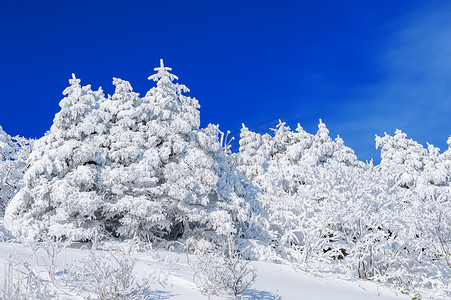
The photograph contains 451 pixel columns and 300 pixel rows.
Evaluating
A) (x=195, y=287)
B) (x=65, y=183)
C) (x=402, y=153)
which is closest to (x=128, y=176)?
(x=65, y=183)

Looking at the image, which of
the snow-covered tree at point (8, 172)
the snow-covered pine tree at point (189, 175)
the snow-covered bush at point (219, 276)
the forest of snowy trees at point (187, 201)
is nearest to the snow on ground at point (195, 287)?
the snow-covered bush at point (219, 276)

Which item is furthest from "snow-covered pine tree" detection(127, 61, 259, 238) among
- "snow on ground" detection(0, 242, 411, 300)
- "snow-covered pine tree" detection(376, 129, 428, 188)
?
"snow-covered pine tree" detection(376, 129, 428, 188)

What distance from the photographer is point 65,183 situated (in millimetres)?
13867

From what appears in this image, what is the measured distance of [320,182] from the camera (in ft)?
49.6

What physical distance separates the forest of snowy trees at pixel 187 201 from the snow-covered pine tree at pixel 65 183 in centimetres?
4

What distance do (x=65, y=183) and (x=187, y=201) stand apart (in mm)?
4836

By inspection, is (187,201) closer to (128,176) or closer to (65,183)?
(128,176)

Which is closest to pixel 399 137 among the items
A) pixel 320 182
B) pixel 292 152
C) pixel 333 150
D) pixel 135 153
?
pixel 333 150

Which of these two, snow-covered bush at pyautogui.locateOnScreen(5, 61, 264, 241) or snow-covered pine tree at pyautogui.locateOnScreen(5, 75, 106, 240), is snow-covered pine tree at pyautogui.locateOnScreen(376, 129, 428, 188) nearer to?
snow-covered bush at pyautogui.locateOnScreen(5, 61, 264, 241)

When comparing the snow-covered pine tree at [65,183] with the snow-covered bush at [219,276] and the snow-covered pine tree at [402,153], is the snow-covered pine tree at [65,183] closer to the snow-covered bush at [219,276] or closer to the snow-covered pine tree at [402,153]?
the snow-covered bush at [219,276]

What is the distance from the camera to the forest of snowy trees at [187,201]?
42.7 ft

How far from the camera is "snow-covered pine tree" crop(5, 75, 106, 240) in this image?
44.1 feet

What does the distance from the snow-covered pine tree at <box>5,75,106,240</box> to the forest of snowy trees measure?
1.8 inches

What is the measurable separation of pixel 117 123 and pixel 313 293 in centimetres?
1204
